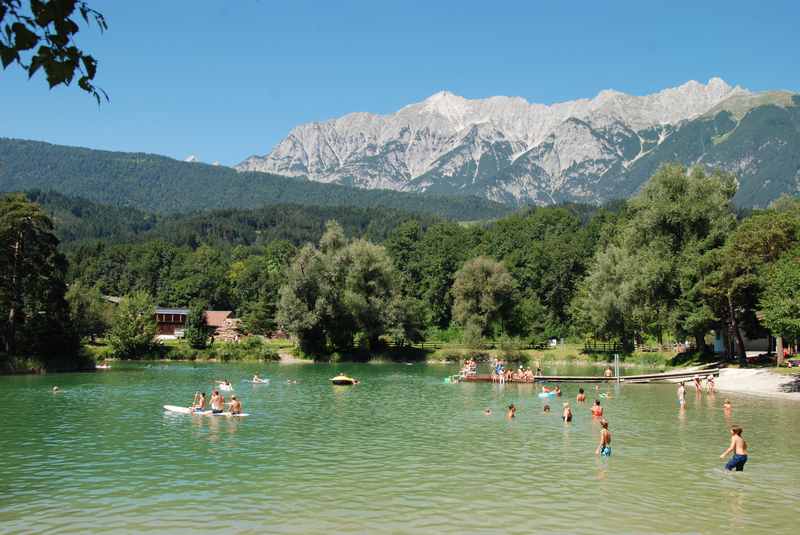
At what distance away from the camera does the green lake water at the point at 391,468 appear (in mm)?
18719

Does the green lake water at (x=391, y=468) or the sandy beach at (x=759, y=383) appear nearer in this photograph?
the green lake water at (x=391, y=468)

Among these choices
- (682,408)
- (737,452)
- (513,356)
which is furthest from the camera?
(513,356)

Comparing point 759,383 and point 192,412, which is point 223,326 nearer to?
point 192,412

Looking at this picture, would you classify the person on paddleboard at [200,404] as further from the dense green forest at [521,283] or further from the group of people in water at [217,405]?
the dense green forest at [521,283]

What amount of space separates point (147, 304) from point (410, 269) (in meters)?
62.7

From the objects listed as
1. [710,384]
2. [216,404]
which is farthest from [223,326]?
[710,384]

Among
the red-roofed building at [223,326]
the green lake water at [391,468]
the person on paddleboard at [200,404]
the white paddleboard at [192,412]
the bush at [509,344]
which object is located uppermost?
the red-roofed building at [223,326]

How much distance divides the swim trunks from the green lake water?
1.43 ft

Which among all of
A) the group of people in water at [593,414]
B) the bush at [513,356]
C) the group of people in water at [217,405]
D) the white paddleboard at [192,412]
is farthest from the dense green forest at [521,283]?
the group of people in water at [217,405]

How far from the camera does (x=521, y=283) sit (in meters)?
127

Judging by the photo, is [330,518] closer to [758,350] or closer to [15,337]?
[15,337]

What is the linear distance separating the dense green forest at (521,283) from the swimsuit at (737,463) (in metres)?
23.2

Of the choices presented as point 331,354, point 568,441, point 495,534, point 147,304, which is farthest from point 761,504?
point 147,304

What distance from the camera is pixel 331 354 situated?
91.8m
